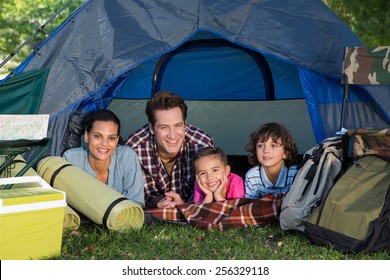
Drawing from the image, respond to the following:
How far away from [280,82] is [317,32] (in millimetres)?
1123

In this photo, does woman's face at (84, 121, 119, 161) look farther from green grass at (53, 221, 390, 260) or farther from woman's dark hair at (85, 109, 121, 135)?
green grass at (53, 221, 390, 260)

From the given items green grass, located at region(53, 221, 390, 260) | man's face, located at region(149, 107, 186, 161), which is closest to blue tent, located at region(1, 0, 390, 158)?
man's face, located at region(149, 107, 186, 161)

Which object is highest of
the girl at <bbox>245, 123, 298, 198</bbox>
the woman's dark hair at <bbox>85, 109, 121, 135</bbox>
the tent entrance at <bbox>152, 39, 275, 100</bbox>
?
the tent entrance at <bbox>152, 39, 275, 100</bbox>

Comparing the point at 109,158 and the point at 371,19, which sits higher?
the point at 371,19

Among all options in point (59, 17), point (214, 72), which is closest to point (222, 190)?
point (214, 72)

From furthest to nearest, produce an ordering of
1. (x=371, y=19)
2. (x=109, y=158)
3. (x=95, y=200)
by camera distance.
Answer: (x=371, y=19) < (x=109, y=158) < (x=95, y=200)

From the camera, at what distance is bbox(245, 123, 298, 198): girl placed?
4141mm

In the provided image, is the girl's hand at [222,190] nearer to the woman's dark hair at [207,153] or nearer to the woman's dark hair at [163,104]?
the woman's dark hair at [207,153]

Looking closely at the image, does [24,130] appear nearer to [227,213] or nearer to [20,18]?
[227,213]

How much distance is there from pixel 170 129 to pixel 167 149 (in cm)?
15

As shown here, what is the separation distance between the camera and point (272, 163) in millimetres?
4129

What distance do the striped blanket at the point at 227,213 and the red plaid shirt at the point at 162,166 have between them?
0.41 meters

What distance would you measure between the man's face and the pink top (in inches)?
12.7
